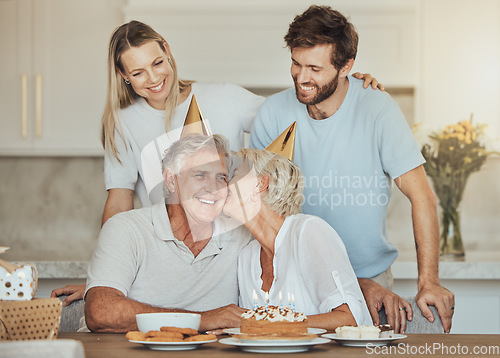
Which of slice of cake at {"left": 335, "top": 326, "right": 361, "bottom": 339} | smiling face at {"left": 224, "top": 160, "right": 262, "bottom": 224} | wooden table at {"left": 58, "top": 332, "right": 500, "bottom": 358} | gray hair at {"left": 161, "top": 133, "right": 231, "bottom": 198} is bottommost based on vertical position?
wooden table at {"left": 58, "top": 332, "right": 500, "bottom": 358}

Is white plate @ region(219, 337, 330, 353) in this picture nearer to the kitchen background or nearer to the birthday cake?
the birthday cake

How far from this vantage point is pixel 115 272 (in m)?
1.51

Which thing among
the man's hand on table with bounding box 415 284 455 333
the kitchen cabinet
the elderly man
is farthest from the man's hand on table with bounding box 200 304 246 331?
the kitchen cabinet

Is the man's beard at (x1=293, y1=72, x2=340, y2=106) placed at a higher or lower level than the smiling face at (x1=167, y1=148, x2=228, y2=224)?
higher

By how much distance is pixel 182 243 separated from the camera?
1622 mm

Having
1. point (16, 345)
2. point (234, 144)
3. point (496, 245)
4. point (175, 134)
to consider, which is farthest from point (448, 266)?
point (16, 345)

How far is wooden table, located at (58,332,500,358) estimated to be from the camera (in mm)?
1076

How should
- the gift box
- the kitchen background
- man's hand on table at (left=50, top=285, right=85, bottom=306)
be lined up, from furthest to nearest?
the kitchen background
man's hand on table at (left=50, top=285, right=85, bottom=306)
the gift box

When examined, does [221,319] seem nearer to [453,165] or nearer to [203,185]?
[203,185]

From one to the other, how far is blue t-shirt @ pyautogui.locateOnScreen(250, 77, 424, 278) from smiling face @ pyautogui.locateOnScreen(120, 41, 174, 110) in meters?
0.29

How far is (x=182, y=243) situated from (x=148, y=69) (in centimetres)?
51

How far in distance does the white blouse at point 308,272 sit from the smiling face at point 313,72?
0.35m

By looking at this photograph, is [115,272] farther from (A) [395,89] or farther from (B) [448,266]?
(A) [395,89]

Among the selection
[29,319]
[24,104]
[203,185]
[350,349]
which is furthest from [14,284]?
[24,104]
